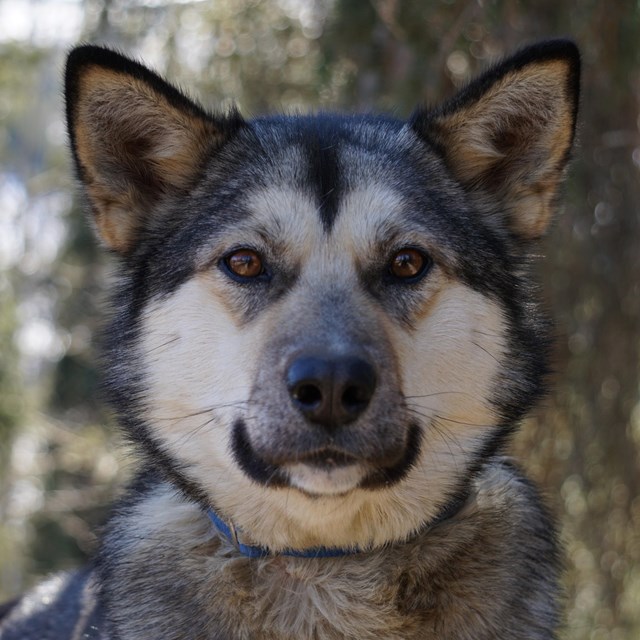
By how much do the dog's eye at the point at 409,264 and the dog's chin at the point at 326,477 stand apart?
70 centimetres

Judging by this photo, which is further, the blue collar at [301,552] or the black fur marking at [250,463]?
the blue collar at [301,552]

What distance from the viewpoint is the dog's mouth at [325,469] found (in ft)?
8.25

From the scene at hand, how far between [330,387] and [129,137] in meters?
1.30

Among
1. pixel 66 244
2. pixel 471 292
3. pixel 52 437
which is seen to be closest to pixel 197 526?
pixel 471 292

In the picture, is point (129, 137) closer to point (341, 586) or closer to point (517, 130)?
point (517, 130)

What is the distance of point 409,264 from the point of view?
9.63ft

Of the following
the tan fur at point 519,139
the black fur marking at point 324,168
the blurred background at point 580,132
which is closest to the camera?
the black fur marking at point 324,168

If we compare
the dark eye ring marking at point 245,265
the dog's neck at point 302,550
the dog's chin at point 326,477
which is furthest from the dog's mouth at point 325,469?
Result: the dark eye ring marking at point 245,265

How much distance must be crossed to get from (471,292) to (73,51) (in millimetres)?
1516

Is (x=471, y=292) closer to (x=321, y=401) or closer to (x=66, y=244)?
(x=321, y=401)

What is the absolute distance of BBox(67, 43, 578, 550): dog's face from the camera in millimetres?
2590

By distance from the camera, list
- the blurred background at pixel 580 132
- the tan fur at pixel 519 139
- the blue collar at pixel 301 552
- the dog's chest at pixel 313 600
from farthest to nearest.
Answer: the blurred background at pixel 580 132
the tan fur at pixel 519 139
the blue collar at pixel 301 552
the dog's chest at pixel 313 600

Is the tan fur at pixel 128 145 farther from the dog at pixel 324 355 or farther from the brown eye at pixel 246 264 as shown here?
the brown eye at pixel 246 264

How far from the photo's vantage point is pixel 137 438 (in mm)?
3086
